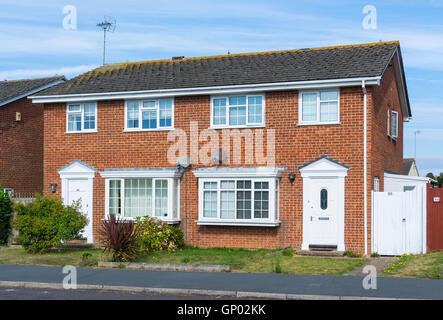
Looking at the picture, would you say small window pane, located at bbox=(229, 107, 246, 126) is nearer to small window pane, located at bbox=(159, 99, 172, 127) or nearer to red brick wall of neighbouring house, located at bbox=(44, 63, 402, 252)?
red brick wall of neighbouring house, located at bbox=(44, 63, 402, 252)

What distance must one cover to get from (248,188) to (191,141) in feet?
8.58

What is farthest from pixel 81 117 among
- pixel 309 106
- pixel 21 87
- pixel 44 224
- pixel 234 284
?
pixel 234 284

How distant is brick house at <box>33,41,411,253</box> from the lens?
17531 millimetres

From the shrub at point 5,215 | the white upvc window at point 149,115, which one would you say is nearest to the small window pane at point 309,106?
the white upvc window at point 149,115

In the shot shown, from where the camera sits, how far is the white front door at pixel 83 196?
66.9 ft

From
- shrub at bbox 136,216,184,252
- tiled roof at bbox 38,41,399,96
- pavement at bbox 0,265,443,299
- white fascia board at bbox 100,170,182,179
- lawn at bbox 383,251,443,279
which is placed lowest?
pavement at bbox 0,265,443,299

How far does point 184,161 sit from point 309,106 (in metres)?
4.47

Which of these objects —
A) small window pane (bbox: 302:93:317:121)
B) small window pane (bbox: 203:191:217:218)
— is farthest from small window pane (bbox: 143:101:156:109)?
small window pane (bbox: 302:93:317:121)

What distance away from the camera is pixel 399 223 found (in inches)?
671

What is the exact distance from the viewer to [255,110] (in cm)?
1878

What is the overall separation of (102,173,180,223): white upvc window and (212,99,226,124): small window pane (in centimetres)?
236
